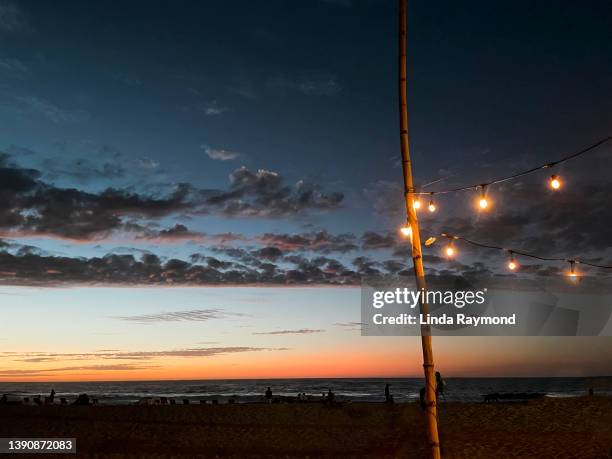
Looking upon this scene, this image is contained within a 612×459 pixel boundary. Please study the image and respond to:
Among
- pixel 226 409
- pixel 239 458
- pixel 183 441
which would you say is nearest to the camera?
pixel 239 458

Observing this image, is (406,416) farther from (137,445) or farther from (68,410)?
(68,410)

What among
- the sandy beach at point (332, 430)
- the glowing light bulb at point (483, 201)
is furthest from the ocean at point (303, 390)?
the glowing light bulb at point (483, 201)

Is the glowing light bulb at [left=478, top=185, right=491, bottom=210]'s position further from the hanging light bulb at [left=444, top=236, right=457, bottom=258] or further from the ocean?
the ocean

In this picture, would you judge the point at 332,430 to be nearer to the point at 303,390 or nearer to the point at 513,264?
the point at 513,264

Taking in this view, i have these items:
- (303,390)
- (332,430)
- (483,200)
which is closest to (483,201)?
(483,200)

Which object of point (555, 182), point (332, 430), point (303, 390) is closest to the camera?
point (555, 182)

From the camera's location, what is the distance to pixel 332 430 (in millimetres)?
21250

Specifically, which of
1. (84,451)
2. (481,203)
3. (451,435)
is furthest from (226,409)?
(481,203)

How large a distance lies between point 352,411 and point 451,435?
28.3ft

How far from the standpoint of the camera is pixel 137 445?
19.1 metres

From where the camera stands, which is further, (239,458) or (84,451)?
(84,451)

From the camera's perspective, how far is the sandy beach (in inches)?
665

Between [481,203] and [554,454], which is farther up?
[481,203]

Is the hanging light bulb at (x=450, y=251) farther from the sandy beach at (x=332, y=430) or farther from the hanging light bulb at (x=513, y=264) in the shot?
the sandy beach at (x=332, y=430)
